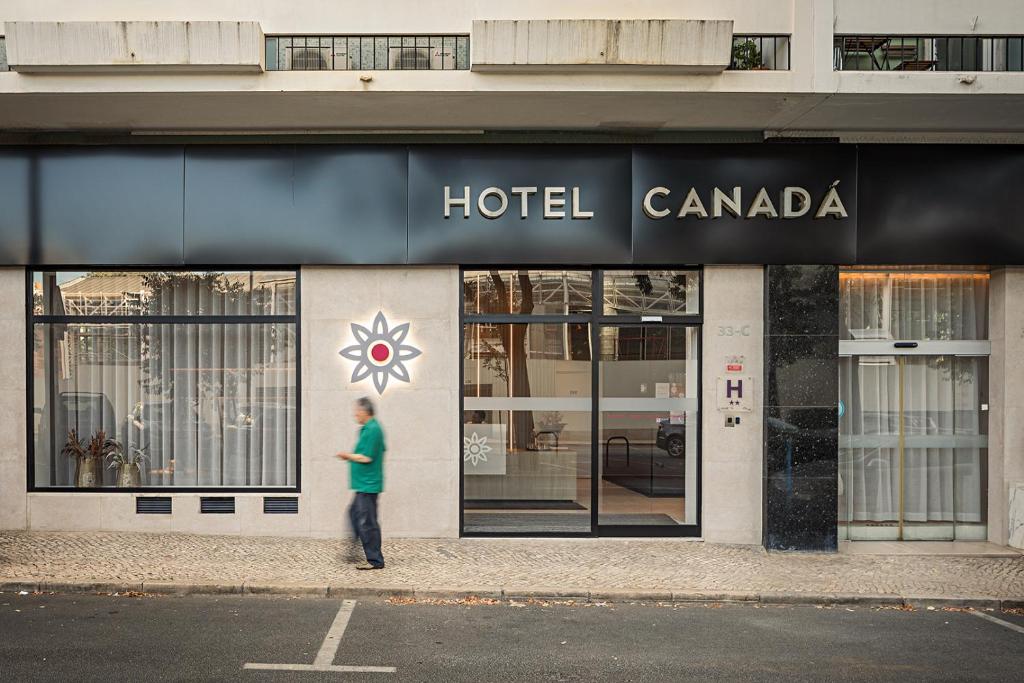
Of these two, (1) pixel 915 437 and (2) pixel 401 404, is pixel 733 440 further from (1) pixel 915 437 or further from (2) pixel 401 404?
(2) pixel 401 404

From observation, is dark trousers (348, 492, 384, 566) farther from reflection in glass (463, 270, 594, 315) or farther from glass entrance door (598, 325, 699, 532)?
glass entrance door (598, 325, 699, 532)

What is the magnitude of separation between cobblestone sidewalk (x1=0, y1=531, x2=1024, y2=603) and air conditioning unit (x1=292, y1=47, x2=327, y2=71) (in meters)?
5.56

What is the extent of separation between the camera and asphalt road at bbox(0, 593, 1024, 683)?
553cm

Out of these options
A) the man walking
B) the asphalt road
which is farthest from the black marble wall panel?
the man walking

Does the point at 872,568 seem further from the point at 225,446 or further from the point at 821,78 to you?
the point at 225,446

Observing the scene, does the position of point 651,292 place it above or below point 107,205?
below

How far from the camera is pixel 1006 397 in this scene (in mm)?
9664

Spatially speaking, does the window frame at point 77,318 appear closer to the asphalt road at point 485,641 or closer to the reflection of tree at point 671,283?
the asphalt road at point 485,641

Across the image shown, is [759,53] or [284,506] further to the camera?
[284,506]

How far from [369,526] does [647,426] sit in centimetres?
367

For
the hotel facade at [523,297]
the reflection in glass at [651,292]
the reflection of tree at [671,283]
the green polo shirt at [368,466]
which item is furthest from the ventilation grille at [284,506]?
the reflection of tree at [671,283]

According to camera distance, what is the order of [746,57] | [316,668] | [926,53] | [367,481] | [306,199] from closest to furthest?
[316,668], [367,481], [746,57], [926,53], [306,199]

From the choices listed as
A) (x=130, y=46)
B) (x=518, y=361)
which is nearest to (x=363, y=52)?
(x=130, y=46)

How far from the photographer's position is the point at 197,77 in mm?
8477
